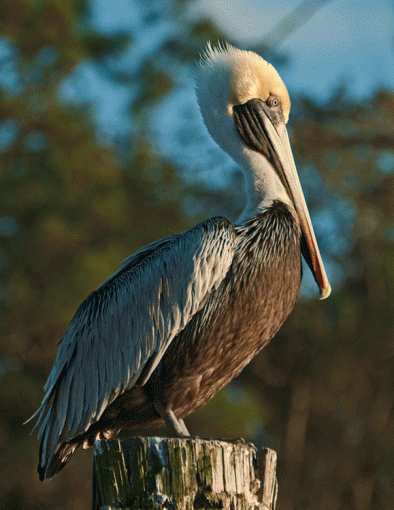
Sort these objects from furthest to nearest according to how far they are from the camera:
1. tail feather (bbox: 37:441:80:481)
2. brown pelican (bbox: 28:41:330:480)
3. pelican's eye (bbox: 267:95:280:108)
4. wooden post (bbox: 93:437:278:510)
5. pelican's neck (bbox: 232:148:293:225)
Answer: pelican's eye (bbox: 267:95:280:108), pelican's neck (bbox: 232:148:293:225), tail feather (bbox: 37:441:80:481), brown pelican (bbox: 28:41:330:480), wooden post (bbox: 93:437:278:510)

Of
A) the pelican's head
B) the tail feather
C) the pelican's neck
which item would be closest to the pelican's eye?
the pelican's head

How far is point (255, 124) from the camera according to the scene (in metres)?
4.28

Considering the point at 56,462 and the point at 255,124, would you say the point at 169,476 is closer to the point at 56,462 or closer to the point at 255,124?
the point at 56,462

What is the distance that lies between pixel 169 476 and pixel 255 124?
2364 millimetres

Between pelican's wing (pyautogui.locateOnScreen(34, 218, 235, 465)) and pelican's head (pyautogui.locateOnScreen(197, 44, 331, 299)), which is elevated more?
pelican's head (pyautogui.locateOnScreen(197, 44, 331, 299))

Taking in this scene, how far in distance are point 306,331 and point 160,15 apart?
719 centimetres

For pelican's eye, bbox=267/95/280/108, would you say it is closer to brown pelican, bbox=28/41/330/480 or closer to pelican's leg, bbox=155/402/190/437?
brown pelican, bbox=28/41/330/480

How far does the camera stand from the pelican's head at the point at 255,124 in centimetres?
412

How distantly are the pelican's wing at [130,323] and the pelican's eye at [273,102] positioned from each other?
3.45 ft

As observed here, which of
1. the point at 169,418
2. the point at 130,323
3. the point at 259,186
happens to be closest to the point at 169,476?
the point at 169,418

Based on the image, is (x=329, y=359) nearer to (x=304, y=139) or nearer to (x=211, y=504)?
(x=304, y=139)

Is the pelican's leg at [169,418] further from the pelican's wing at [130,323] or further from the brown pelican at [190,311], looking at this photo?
the pelican's wing at [130,323]

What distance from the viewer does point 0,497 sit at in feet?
38.0

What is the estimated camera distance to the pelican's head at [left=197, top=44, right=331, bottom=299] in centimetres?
412
